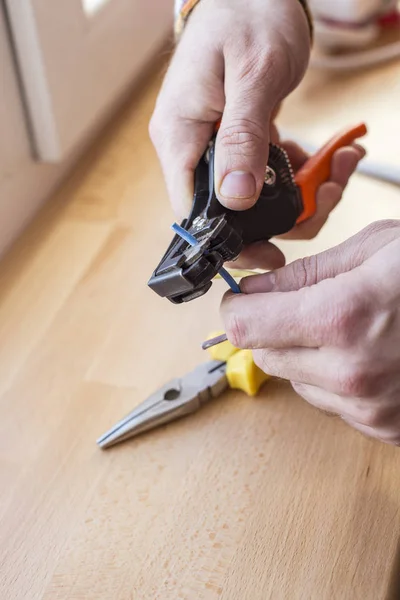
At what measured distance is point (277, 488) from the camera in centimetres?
53

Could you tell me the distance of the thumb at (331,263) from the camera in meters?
0.45

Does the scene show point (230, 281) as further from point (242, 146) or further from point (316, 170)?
point (316, 170)

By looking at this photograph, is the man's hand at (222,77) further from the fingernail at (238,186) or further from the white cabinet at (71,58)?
the white cabinet at (71,58)

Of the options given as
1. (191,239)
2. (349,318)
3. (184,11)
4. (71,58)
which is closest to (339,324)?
(349,318)

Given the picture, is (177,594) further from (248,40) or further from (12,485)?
(248,40)

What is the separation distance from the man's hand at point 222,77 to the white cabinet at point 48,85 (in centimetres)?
17

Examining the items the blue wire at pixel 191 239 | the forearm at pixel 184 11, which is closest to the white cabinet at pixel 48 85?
the forearm at pixel 184 11

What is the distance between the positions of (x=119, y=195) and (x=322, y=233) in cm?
25

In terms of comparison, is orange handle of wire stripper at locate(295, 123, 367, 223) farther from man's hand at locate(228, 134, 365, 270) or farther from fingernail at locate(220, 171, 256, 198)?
fingernail at locate(220, 171, 256, 198)

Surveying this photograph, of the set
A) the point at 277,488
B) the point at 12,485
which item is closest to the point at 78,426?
the point at 12,485

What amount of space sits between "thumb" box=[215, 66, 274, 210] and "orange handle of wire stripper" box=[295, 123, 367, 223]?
0.32ft

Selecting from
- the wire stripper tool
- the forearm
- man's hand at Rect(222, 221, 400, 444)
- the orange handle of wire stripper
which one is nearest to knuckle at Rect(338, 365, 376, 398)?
man's hand at Rect(222, 221, 400, 444)

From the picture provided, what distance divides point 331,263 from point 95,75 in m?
0.51

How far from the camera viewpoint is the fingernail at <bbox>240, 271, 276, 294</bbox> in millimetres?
476
